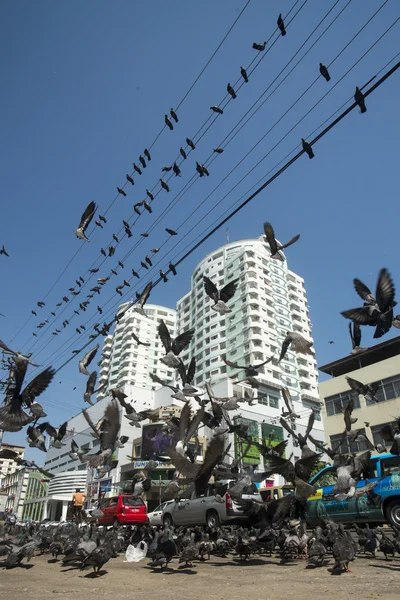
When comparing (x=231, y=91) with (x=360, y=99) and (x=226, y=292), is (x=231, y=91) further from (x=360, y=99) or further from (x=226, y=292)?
(x=226, y=292)

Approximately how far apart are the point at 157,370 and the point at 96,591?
3329 inches

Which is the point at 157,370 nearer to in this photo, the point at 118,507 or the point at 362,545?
the point at 118,507

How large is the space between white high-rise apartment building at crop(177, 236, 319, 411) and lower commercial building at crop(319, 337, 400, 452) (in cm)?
2339

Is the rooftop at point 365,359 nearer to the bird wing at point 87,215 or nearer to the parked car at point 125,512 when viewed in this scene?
the parked car at point 125,512

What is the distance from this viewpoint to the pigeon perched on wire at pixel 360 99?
219 inches

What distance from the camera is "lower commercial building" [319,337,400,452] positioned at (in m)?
28.3

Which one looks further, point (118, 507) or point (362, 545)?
point (118, 507)

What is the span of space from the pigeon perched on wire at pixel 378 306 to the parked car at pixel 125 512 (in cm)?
1054

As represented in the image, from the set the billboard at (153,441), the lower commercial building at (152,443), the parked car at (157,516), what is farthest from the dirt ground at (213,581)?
the billboard at (153,441)

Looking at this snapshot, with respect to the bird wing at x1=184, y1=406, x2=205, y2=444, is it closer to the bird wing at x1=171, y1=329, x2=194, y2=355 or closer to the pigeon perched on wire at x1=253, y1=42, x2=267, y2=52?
the bird wing at x1=171, y1=329, x2=194, y2=355

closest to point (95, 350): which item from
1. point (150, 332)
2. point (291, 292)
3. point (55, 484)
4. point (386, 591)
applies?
point (386, 591)

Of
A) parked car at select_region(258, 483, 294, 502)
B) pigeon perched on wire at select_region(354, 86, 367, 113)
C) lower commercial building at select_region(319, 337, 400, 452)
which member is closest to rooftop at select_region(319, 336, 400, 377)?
lower commercial building at select_region(319, 337, 400, 452)

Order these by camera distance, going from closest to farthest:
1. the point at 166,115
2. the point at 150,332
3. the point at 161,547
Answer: the point at 161,547
the point at 166,115
the point at 150,332

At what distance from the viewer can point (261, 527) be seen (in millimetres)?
6902
